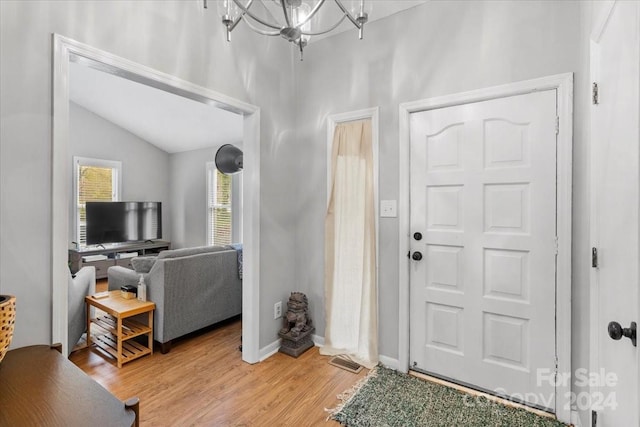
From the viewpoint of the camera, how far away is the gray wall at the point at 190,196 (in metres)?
6.02

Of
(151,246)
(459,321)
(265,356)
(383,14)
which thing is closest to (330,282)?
(265,356)

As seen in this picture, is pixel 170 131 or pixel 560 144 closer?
pixel 560 144

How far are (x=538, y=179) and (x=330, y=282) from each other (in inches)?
66.2

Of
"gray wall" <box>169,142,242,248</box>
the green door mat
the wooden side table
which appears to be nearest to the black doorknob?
the green door mat

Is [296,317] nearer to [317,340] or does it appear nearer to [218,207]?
[317,340]

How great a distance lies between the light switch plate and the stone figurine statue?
104cm

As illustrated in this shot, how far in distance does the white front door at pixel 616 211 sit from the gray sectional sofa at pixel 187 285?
281 centimetres

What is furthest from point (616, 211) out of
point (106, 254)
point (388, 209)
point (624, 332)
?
point (106, 254)

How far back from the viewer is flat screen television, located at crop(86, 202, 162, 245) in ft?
→ 17.9

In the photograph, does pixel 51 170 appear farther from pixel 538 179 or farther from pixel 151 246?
pixel 151 246

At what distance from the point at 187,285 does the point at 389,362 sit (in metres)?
1.84

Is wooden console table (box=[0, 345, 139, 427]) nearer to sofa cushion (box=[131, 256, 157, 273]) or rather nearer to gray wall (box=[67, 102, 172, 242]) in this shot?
sofa cushion (box=[131, 256, 157, 273])

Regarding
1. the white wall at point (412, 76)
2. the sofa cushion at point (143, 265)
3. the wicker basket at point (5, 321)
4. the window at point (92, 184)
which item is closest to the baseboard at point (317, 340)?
the white wall at point (412, 76)

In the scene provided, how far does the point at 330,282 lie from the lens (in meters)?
2.73
